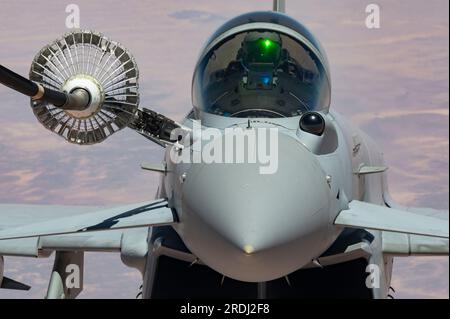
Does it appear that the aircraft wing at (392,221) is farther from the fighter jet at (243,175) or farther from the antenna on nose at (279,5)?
the antenna on nose at (279,5)

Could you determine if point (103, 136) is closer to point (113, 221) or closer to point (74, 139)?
point (74, 139)

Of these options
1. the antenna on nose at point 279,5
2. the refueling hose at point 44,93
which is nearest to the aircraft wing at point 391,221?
the refueling hose at point 44,93

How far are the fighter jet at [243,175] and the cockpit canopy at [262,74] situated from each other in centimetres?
1

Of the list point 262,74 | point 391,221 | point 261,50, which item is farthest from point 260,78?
point 391,221

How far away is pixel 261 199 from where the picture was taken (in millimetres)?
7328

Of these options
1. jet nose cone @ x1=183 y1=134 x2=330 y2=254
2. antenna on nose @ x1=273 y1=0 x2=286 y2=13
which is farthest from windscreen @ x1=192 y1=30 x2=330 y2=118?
antenna on nose @ x1=273 y1=0 x2=286 y2=13

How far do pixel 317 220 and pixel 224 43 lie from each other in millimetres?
2394

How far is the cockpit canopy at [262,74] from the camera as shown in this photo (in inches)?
355

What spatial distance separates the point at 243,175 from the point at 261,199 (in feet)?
0.81

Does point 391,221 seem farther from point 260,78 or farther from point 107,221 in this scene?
point 107,221

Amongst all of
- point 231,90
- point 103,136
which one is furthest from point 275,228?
point 103,136

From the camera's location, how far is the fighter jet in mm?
7473

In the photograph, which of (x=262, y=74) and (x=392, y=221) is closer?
(x=392, y=221)

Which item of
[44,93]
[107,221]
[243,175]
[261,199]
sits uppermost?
[44,93]
